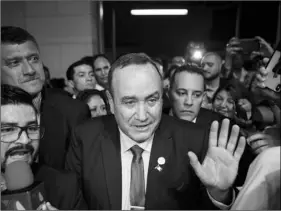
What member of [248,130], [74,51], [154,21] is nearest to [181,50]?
[154,21]

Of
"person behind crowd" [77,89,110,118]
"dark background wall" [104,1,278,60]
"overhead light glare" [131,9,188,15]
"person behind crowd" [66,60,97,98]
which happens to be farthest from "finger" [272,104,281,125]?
"overhead light glare" [131,9,188,15]

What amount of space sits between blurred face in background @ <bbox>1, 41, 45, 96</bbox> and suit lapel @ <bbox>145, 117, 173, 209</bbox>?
0.59m

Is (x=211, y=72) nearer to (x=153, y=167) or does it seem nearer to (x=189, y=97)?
(x=189, y=97)

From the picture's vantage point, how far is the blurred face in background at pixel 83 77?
8.39 ft

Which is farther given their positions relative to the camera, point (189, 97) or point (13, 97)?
point (189, 97)

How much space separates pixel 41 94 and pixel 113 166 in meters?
0.59

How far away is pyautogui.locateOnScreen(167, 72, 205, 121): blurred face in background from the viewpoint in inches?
66.8

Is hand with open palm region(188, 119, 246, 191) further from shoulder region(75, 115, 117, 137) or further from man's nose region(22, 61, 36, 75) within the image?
man's nose region(22, 61, 36, 75)

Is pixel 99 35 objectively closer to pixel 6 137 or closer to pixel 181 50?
pixel 181 50

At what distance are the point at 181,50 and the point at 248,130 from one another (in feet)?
13.8

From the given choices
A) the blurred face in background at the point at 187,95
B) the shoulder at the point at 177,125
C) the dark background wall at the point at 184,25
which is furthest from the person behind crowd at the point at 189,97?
the dark background wall at the point at 184,25

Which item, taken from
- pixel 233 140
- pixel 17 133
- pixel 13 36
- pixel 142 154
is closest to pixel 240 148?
pixel 233 140

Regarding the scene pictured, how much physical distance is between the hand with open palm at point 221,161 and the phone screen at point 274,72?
201 millimetres

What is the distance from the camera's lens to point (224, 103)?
2107 mm
